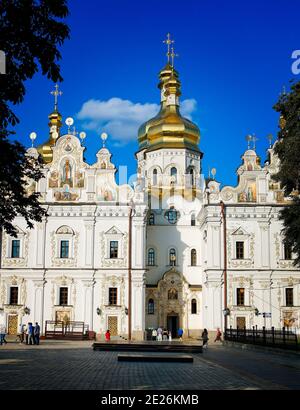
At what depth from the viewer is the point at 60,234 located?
5131cm

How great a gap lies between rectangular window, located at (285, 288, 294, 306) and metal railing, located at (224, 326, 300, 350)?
968 centimetres

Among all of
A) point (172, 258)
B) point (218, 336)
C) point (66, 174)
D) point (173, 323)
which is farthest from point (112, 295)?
point (66, 174)

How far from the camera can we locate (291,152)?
94.2 ft

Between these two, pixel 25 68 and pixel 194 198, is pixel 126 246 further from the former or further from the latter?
pixel 25 68

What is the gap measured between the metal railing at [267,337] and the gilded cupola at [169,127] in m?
24.4

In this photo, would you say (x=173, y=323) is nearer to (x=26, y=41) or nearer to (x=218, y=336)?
(x=218, y=336)

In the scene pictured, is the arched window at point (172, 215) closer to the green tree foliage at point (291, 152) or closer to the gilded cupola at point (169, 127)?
the gilded cupola at point (169, 127)

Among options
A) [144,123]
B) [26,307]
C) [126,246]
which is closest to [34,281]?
[26,307]

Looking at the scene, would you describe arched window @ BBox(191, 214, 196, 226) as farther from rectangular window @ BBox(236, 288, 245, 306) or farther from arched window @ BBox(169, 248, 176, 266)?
rectangular window @ BBox(236, 288, 245, 306)

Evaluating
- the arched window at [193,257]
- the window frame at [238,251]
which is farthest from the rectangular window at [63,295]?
the window frame at [238,251]

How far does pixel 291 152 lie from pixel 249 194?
23692 mm

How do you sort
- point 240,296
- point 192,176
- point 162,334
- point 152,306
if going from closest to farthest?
point 240,296
point 162,334
point 152,306
point 192,176

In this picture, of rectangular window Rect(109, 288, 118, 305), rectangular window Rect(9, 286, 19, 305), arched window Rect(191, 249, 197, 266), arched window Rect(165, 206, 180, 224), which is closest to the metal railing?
rectangular window Rect(109, 288, 118, 305)
